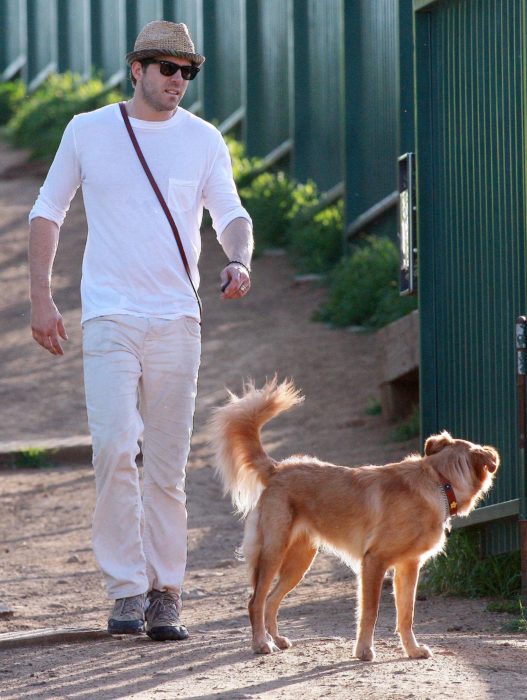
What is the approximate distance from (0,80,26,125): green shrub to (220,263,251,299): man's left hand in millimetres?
22734

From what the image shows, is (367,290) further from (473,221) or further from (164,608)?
(164,608)

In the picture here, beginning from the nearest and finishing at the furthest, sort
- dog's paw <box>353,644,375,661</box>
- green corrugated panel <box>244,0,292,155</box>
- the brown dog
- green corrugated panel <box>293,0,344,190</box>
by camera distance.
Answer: dog's paw <box>353,644,375,661</box> → the brown dog → green corrugated panel <box>293,0,344,190</box> → green corrugated panel <box>244,0,292,155</box>

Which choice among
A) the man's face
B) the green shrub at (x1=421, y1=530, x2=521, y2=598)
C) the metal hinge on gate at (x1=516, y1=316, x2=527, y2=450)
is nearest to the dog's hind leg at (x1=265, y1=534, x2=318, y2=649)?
the metal hinge on gate at (x1=516, y1=316, x2=527, y2=450)

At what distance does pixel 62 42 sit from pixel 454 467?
2458 cm

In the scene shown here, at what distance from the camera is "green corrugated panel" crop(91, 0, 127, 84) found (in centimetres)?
2481

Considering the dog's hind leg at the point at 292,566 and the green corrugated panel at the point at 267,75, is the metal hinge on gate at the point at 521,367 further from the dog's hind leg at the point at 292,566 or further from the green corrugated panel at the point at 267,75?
the green corrugated panel at the point at 267,75

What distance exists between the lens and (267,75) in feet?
62.4

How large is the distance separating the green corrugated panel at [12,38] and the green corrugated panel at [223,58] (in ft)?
33.0

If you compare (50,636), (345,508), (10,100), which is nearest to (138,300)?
(345,508)

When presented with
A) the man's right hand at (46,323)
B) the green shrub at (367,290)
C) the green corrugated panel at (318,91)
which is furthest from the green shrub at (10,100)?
the man's right hand at (46,323)

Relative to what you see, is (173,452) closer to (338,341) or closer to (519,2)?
(519,2)

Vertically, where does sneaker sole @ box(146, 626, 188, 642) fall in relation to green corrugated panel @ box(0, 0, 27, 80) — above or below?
below

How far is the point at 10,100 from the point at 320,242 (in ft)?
42.4

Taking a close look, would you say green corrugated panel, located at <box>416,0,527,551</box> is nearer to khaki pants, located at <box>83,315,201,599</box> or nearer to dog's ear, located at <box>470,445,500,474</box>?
dog's ear, located at <box>470,445,500,474</box>
